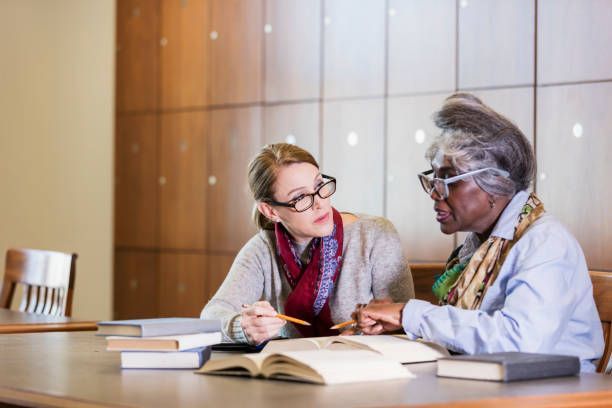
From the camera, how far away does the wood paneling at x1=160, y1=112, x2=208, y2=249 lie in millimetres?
6785

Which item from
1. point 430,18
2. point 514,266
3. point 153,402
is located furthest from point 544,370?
point 430,18

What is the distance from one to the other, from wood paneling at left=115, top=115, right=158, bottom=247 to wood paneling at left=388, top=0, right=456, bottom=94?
84.1 inches

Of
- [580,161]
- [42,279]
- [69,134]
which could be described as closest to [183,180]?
[69,134]

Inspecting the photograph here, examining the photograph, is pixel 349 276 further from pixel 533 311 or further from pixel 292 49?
pixel 292 49

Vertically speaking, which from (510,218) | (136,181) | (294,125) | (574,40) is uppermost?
(574,40)

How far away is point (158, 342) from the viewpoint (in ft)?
7.00

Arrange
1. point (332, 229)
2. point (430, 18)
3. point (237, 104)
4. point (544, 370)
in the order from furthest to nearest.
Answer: point (237, 104) → point (430, 18) → point (332, 229) → point (544, 370)

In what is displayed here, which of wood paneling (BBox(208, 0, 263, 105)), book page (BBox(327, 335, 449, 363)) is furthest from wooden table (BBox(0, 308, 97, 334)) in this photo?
wood paneling (BBox(208, 0, 263, 105))

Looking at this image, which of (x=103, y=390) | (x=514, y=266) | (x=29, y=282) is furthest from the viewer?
(x=29, y=282)

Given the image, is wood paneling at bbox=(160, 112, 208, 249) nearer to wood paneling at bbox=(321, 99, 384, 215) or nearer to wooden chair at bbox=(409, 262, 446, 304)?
wood paneling at bbox=(321, 99, 384, 215)

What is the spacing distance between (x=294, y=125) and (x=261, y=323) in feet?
12.3

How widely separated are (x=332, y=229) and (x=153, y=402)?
1.37 meters

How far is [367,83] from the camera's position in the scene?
586 cm

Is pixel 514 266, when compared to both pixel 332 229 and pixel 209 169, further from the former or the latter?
pixel 209 169
